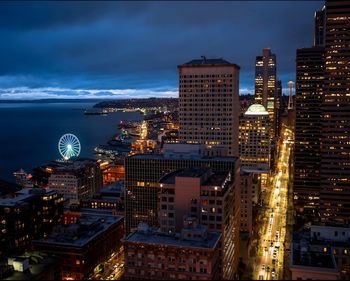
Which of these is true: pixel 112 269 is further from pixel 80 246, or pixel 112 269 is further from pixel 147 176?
pixel 147 176

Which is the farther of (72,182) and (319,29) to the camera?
(319,29)

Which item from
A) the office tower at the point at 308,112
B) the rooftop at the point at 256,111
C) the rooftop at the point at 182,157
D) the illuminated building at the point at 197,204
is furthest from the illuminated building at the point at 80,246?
the rooftop at the point at 256,111

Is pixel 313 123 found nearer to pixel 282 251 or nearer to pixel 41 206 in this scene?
pixel 282 251

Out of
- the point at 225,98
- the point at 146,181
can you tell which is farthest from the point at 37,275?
the point at 225,98

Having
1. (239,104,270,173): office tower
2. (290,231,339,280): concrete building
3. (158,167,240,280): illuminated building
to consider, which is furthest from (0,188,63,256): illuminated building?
(239,104,270,173): office tower

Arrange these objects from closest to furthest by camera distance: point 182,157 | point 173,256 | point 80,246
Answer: point 173,256
point 80,246
point 182,157

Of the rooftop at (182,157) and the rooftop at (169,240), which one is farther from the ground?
the rooftop at (182,157)

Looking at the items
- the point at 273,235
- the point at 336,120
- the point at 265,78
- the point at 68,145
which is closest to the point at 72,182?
the point at 68,145

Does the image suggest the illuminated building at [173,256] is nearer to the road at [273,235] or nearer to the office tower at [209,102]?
the road at [273,235]
